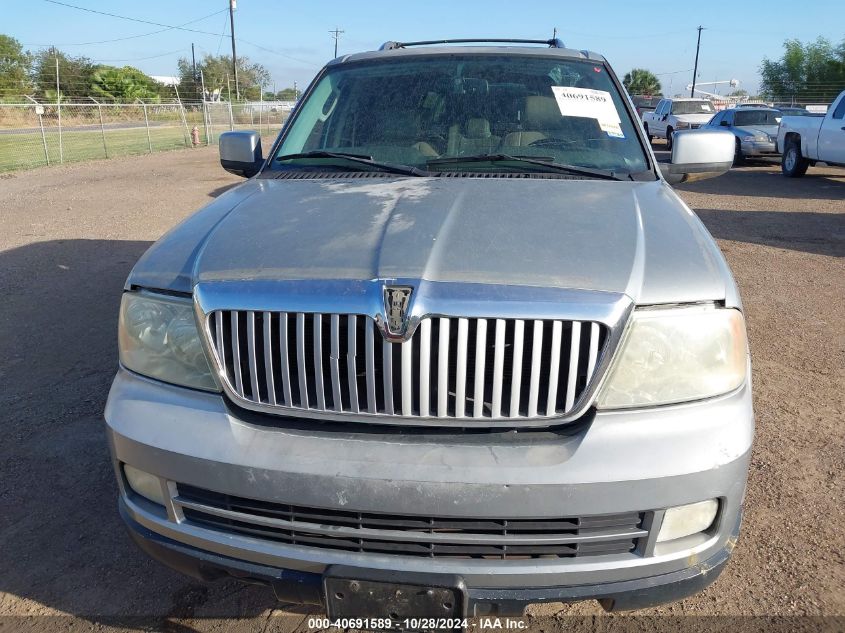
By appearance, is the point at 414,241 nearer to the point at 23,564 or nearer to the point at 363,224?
the point at 363,224

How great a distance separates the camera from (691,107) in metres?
23.6

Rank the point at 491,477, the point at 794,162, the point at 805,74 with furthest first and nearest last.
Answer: the point at 805,74 < the point at 794,162 < the point at 491,477

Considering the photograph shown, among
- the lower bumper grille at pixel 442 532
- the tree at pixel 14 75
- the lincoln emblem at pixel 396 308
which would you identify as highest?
the tree at pixel 14 75

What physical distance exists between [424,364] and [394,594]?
60 cm

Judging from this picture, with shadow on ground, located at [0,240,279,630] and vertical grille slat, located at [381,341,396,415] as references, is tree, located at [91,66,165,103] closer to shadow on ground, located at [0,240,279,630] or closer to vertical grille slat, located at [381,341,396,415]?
shadow on ground, located at [0,240,279,630]

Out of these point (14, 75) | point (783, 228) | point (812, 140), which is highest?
point (14, 75)

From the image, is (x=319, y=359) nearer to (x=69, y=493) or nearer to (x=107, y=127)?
(x=69, y=493)

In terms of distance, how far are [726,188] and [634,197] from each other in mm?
12865

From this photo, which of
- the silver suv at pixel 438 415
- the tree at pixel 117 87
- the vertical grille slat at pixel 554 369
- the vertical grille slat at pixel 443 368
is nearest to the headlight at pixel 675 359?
the silver suv at pixel 438 415

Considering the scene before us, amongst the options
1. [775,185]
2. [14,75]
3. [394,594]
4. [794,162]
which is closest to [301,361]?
[394,594]

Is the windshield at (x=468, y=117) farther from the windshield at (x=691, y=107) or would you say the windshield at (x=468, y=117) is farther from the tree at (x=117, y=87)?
the tree at (x=117, y=87)

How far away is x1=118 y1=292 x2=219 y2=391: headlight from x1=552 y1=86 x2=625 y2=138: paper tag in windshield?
2116 millimetres

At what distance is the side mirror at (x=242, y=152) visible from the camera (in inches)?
150

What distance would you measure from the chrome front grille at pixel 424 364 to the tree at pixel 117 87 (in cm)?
4936
